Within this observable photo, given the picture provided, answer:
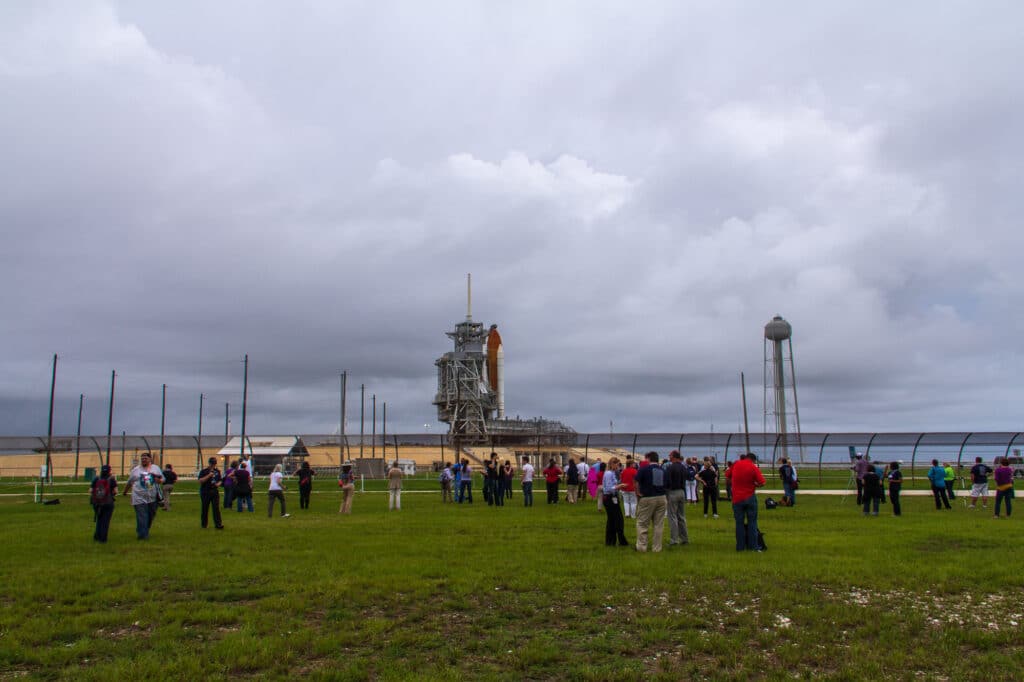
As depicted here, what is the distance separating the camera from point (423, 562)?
11.8 metres

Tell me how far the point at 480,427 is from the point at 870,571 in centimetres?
7668

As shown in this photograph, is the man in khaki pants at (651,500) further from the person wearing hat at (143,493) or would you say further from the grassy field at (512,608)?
the person wearing hat at (143,493)

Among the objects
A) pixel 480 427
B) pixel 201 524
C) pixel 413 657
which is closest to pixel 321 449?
pixel 480 427

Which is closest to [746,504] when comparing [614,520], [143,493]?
[614,520]

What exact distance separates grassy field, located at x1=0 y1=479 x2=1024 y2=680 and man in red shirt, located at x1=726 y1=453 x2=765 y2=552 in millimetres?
714

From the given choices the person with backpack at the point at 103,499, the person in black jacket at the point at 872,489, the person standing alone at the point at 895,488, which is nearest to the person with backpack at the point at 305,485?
the person with backpack at the point at 103,499

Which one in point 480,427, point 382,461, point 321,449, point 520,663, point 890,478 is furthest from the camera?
point 480,427

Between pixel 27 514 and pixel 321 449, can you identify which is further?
pixel 321 449

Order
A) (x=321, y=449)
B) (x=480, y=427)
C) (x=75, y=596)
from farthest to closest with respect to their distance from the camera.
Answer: (x=480, y=427)
(x=321, y=449)
(x=75, y=596)

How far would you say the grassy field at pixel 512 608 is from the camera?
686cm

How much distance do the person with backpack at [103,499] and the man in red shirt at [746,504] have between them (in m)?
11.4

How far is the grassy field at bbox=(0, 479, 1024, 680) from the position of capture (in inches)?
270

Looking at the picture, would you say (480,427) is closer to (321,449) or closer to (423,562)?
(321,449)

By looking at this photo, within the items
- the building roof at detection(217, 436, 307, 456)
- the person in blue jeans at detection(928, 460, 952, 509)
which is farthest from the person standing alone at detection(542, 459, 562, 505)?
the building roof at detection(217, 436, 307, 456)
